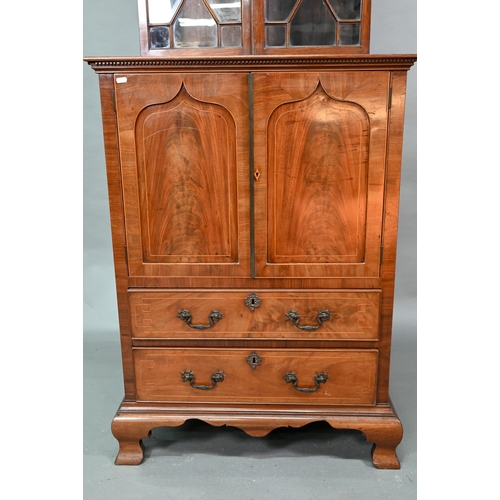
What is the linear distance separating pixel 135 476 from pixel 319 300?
105cm

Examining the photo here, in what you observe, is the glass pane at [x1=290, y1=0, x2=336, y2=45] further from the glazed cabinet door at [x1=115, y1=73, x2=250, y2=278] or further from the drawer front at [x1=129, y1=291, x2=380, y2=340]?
the drawer front at [x1=129, y1=291, x2=380, y2=340]

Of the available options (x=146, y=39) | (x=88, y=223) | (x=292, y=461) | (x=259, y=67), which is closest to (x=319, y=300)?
(x=292, y=461)

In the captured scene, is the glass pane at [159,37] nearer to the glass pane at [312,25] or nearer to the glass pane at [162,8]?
the glass pane at [162,8]

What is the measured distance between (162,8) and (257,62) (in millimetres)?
449

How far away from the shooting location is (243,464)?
228cm

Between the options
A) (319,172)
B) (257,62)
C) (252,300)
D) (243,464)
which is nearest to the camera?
(257,62)

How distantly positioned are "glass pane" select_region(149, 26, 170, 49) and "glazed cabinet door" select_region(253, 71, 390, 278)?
0.41 meters

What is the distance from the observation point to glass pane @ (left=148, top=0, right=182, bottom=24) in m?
2.06

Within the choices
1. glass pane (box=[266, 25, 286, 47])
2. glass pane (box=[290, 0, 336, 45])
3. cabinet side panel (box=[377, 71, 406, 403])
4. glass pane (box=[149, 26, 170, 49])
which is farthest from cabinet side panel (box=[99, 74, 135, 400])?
cabinet side panel (box=[377, 71, 406, 403])

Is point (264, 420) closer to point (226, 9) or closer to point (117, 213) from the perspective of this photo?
point (117, 213)

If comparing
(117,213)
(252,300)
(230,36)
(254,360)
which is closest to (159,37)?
(230,36)

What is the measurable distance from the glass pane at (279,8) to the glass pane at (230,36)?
5.0 inches

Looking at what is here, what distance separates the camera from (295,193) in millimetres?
2082

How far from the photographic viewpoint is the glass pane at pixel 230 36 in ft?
6.75
